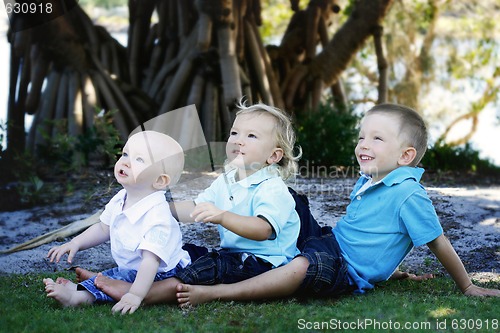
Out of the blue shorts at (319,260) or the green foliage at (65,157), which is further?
the green foliage at (65,157)

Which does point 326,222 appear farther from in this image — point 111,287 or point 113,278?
point 111,287

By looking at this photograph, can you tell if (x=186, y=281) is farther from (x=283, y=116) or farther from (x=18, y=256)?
(x=18, y=256)

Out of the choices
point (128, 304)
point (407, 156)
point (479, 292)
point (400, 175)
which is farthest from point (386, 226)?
point (128, 304)

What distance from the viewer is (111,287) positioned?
8.52ft

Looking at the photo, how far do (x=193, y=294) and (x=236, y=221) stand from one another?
1.08 ft

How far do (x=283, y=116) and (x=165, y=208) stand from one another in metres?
0.65

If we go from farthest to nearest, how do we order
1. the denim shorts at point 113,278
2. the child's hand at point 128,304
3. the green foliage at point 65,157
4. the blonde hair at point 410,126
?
the green foliage at point 65,157 < the blonde hair at point 410,126 < the denim shorts at point 113,278 < the child's hand at point 128,304

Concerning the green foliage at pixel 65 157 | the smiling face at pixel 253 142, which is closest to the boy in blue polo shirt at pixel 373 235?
the smiling face at pixel 253 142

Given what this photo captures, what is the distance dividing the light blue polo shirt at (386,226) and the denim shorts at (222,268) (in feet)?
1.30

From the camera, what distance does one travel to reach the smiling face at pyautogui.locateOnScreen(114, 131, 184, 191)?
2678 mm

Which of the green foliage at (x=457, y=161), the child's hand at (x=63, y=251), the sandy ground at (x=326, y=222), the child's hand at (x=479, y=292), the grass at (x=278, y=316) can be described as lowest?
the green foliage at (x=457, y=161)

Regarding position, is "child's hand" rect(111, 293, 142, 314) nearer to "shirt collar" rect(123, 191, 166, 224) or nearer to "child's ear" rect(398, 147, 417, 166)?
"shirt collar" rect(123, 191, 166, 224)

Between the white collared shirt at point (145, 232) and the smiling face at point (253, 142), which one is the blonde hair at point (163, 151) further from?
the smiling face at point (253, 142)

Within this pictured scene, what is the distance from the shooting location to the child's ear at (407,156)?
291 centimetres
